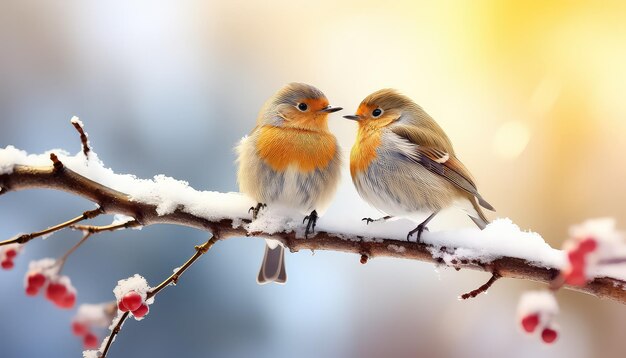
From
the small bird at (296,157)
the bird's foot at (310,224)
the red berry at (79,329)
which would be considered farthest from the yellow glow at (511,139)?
the red berry at (79,329)

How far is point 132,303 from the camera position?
3.34ft

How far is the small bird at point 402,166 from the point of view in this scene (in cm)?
139

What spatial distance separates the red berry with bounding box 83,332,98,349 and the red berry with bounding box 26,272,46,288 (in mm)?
133

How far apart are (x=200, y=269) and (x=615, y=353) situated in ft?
5.03

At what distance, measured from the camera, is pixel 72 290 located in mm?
1157

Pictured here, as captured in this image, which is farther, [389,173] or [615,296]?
[389,173]

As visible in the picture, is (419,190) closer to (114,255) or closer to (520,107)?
(520,107)

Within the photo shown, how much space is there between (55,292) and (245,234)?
380 mm

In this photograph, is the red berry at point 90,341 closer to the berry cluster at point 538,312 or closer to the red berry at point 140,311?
the red berry at point 140,311

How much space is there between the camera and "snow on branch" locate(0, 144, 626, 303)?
1071mm

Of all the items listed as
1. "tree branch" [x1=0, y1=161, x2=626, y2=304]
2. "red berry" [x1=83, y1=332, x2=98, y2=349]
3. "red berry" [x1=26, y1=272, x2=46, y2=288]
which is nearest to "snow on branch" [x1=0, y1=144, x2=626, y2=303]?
"tree branch" [x1=0, y1=161, x2=626, y2=304]

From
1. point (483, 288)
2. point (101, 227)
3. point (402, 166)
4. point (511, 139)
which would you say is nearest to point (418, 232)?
point (483, 288)

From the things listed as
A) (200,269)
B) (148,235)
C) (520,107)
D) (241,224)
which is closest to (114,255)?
(148,235)

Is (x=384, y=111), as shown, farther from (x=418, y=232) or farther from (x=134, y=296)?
(x=134, y=296)
